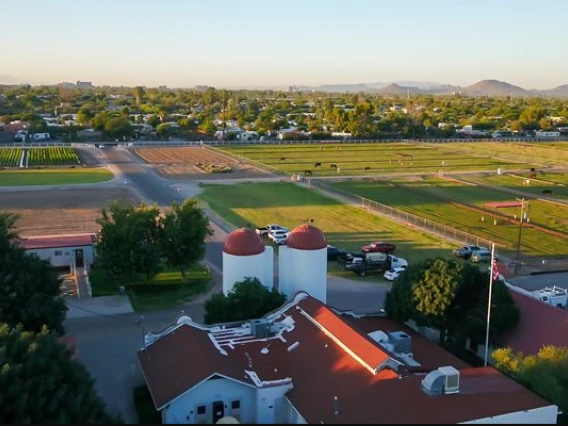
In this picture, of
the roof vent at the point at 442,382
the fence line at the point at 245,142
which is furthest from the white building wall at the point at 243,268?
the fence line at the point at 245,142

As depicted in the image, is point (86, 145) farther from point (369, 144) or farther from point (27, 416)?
point (27, 416)

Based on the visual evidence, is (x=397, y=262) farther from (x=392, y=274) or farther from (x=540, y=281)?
(x=540, y=281)

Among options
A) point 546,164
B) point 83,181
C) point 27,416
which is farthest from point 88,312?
point 546,164

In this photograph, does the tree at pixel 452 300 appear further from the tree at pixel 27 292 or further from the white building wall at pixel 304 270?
the tree at pixel 27 292

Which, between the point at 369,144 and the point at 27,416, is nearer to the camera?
the point at 27,416

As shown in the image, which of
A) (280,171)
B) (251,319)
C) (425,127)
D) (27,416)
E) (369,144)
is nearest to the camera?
(27,416)

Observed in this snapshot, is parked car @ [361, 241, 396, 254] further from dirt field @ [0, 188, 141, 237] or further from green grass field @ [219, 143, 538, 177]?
green grass field @ [219, 143, 538, 177]
